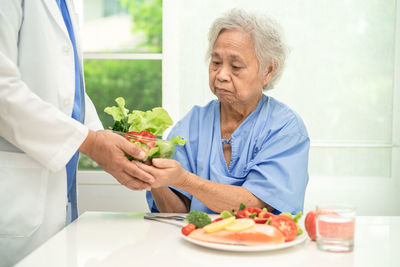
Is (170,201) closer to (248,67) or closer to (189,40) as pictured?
(248,67)

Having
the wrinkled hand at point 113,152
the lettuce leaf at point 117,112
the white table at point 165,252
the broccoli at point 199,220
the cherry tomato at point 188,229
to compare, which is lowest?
the white table at point 165,252

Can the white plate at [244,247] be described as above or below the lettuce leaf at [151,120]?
below

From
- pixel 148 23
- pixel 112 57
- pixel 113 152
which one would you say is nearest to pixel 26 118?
pixel 113 152

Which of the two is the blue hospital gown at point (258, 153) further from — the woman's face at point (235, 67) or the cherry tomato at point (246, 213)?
the cherry tomato at point (246, 213)

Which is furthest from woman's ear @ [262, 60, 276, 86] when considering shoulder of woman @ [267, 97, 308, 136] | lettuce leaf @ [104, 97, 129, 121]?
lettuce leaf @ [104, 97, 129, 121]

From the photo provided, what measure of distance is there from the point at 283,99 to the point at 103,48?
1.12 metres

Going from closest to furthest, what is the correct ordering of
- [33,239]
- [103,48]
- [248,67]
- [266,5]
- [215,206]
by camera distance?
1. [33,239]
2. [215,206]
3. [248,67]
4. [266,5]
5. [103,48]

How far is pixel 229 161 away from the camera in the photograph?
1.99 metres

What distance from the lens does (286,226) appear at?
51.9 inches

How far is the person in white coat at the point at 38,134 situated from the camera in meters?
1.38

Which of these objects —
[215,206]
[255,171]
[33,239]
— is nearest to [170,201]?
[215,206]

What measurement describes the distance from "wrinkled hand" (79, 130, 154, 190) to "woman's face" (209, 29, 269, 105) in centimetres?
55

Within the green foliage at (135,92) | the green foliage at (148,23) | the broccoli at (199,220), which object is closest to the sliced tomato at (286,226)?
the broccoli at (199,220)

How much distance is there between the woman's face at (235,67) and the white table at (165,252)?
640mm
